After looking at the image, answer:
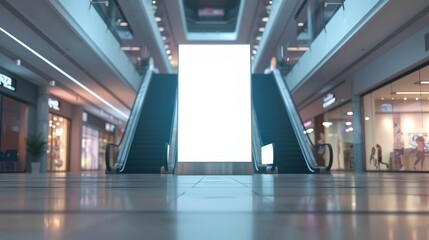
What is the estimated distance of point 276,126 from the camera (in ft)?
49.4

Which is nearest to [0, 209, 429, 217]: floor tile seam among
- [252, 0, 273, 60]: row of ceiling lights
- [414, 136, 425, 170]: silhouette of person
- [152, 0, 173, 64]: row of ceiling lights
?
[414, 136, 425, 170]: silhouette of person

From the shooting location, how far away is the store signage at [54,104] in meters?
23.0

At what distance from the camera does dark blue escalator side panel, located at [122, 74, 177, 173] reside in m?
12.9

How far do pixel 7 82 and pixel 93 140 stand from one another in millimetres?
15012

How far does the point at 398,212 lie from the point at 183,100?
9.10 meters

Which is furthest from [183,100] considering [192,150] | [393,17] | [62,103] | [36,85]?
[62,103]

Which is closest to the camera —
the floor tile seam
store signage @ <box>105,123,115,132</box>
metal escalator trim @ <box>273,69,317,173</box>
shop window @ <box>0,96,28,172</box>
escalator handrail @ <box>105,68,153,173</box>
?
the floor tile seam

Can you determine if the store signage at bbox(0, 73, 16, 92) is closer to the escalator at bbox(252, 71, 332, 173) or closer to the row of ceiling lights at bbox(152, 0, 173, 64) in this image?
the row of ceiling lights at bbox(152, 0, 173, 64)

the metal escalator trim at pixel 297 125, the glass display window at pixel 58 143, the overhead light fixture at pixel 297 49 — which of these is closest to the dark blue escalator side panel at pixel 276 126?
the metal escalator trim at pixel 297 125

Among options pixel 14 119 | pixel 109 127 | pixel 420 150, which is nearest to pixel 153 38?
pixel 14 119

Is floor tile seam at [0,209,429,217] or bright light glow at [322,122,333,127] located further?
bright light glow at [322,122,333,127]

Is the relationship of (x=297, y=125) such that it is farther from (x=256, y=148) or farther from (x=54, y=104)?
(x=54, y=104)

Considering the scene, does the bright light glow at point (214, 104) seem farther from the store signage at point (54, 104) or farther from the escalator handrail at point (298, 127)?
the store signage at point (54, 104)

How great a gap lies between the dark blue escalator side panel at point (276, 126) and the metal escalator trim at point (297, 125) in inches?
7.5
